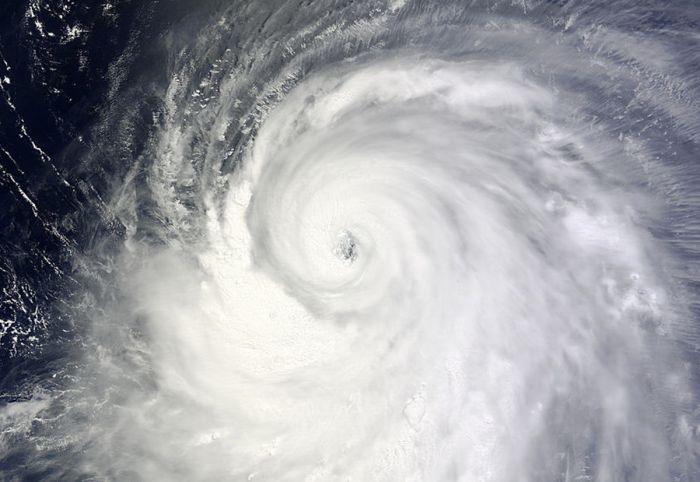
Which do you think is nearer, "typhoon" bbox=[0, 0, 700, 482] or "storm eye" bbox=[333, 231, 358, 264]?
"typhoon" bbox=[0, 0, 700, 482]

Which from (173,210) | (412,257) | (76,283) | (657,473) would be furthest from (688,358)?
(76,283)

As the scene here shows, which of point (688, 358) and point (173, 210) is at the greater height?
point (688, 358)

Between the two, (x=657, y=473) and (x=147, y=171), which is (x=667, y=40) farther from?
(x=147, y=171)

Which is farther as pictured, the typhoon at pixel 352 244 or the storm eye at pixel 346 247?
the storm eye at pixel 346 247

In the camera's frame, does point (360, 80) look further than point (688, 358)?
Yes
